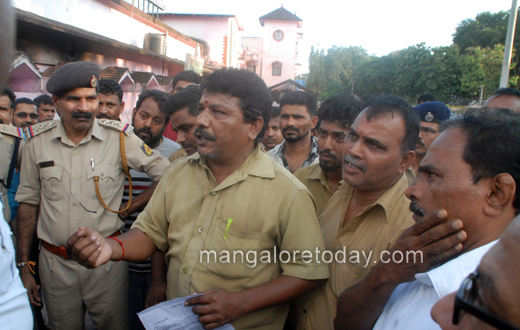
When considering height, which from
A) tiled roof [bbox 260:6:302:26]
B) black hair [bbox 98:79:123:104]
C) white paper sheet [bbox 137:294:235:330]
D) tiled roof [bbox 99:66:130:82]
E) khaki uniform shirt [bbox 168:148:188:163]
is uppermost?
tiled roof [bbox 260:6:302:26]

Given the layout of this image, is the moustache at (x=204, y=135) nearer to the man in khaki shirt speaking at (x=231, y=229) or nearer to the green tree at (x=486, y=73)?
the man in khaki shirt speaking at (x=231, y=229)

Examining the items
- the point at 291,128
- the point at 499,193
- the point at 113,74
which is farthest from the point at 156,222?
the point at 113,74

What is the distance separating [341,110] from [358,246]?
1.41 metres

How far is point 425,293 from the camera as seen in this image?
124cm

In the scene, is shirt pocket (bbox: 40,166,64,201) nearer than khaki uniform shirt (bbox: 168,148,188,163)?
Yes

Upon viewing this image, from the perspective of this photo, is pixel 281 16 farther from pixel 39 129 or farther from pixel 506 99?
pixel 39 129

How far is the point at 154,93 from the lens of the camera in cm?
360

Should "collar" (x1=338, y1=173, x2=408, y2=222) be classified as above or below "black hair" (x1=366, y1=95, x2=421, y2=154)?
below

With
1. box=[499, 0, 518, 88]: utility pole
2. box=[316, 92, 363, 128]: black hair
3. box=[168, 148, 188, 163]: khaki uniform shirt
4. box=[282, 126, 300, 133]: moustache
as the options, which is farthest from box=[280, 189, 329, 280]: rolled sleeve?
box=[499, 0, 518, 88]: utility pole

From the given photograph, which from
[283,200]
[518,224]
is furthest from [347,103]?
[518,224]

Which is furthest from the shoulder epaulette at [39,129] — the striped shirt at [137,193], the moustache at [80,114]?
the striped shirt at [137,193]

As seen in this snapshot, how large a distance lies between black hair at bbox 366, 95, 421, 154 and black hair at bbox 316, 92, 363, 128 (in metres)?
0.83

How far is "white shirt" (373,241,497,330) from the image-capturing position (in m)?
1.10

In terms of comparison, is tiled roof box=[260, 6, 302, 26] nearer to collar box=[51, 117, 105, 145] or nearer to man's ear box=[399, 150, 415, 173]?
collar box=[51, 117, 105, 145]
